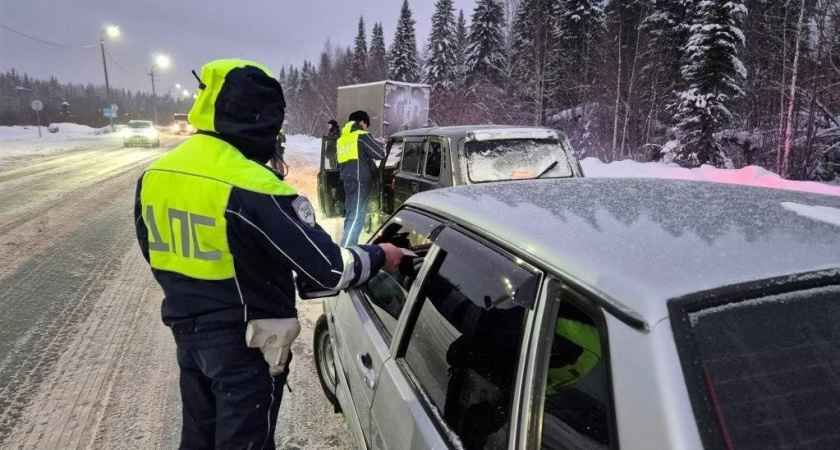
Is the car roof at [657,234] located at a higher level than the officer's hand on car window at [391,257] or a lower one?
higher

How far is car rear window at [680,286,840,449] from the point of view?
0.92m

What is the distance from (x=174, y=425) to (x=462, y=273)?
7.36 feet

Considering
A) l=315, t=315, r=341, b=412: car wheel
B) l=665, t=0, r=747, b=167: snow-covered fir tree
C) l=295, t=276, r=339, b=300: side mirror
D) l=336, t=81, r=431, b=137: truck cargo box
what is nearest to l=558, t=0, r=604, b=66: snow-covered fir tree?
l=665, t=0, r=747, b=167: snow-covered fir tree

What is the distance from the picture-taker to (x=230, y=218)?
5.52 feet

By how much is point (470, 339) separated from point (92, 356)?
3.41 metres

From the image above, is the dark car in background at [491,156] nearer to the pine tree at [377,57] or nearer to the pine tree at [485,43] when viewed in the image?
the pine tree at [485,43]

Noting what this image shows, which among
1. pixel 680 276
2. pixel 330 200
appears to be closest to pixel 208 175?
pixel 680 276

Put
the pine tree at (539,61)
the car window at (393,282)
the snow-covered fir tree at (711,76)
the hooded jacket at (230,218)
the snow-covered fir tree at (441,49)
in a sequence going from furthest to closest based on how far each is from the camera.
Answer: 1. the snow-covered fir tree at (441,49)
2. the pine tree at (539,61)
3. the snow-covered fir tree at (711,76)
4. the car window at (393,282)
5. the hooded jacket at (230,218)

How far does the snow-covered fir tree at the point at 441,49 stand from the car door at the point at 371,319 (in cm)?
4187

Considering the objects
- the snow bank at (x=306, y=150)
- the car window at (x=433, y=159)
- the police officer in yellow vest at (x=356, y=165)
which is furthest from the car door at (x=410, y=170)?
the snow bank at (x=306, y=150)

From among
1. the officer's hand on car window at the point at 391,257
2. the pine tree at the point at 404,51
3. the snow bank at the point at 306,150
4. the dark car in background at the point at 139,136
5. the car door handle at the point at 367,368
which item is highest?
the pine tree at the point at 404,51

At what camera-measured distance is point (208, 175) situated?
1705mm

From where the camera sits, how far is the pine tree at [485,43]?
38406 millimetres

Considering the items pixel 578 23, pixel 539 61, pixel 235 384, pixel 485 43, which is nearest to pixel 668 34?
pixel 578 23
